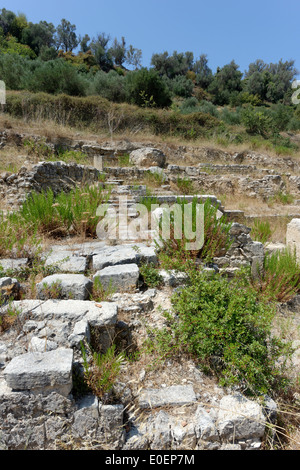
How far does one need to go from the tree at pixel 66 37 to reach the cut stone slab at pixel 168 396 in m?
43.2

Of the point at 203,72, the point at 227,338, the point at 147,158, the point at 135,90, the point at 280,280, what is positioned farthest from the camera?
the point at 203,72

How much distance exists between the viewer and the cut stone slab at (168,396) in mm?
1789

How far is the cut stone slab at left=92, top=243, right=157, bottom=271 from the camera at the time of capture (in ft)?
10.1

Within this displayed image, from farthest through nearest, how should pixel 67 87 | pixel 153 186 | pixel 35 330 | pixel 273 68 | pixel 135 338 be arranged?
pixel 273 68, pixel 67 87, pixel 153 186, pixel 135 338, pixel 35 330

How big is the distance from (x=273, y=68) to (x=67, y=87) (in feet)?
114

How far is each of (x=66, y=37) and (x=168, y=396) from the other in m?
44.2

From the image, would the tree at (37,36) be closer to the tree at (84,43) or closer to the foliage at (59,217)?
the tree at (84,43)

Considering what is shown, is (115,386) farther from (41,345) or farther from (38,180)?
(38,180)

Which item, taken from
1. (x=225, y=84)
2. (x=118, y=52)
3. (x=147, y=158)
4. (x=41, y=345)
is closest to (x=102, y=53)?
(x=118, y=52)

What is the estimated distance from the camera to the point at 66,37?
115 ft

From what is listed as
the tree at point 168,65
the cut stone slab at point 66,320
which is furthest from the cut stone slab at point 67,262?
the tree at point 168,65

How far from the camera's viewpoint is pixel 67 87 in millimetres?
16047

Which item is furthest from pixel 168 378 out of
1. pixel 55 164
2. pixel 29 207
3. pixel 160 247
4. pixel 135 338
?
pixel 55 164

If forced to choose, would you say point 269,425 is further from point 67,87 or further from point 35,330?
point 67,87
